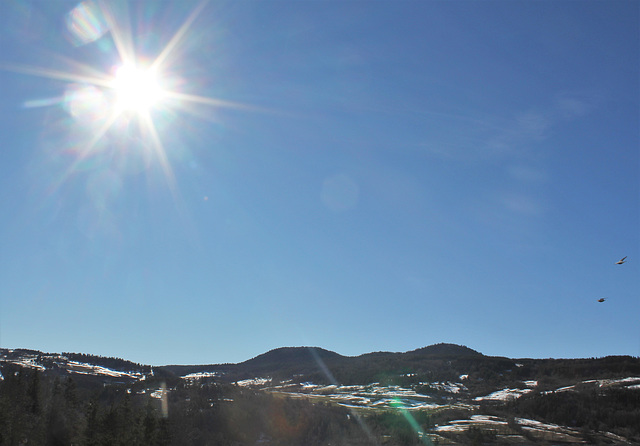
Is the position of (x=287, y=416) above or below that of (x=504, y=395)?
below

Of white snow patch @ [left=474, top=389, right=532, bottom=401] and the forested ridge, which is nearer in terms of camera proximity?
the forested ridge

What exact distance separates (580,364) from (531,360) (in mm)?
31276

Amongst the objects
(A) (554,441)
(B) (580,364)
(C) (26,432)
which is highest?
(B) (580,364)

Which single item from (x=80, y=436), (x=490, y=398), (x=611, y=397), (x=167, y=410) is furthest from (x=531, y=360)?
(x=80, y=436)

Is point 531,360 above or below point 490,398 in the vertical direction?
above

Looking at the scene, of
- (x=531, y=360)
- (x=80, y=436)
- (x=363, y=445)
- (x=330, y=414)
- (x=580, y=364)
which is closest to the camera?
(x=80, y=436)

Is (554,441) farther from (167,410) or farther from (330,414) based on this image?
(167,410)

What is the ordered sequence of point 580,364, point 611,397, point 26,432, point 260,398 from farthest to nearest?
point 580,364 → point 260,398 → point 611,397 → point 26,432

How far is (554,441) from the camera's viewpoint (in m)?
77.8

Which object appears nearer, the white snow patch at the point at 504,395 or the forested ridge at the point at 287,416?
the forested ridge at the point at 287,416

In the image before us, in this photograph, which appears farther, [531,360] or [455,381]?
[531,360]

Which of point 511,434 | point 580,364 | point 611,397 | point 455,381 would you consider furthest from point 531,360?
point 511,434

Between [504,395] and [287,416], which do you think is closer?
[287,416]

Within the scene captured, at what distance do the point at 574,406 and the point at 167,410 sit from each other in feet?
289
